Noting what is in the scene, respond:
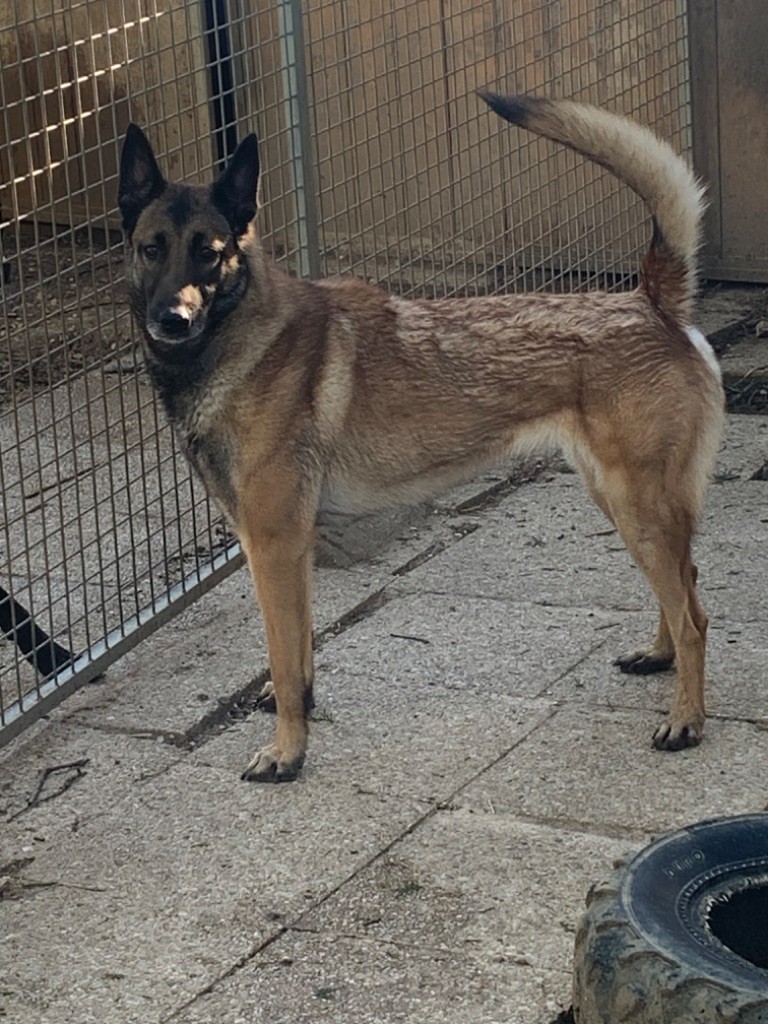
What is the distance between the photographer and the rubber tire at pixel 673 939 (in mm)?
2533

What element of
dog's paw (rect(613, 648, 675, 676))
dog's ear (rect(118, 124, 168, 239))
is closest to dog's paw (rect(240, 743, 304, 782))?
dog's paw (rect(613, 648, 675, 676))

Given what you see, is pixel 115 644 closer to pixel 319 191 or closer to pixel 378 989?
pixel 378 989

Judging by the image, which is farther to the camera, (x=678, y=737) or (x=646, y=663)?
(x=646, y=663)

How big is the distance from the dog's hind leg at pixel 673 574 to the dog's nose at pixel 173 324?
48.9 inches

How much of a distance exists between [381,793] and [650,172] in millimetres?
1877

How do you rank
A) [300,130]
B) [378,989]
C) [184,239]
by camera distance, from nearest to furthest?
[378,989]
[184,239]
[300,130]

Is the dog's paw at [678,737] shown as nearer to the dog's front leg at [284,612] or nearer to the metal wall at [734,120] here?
the dog's front leg at [284,612]

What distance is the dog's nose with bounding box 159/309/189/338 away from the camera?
13.3 ft

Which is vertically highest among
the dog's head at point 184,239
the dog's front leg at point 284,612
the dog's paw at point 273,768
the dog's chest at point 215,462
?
the dog's head at point 184,239

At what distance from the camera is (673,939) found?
2666mm

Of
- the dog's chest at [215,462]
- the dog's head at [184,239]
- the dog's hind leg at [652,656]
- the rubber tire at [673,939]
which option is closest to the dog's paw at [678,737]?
the dog's hind leg at [652,656]

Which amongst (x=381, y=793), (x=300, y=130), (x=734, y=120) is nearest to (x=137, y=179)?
(x=300, y=130)

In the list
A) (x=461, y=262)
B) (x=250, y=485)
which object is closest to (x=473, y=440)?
(x=250, y=485)

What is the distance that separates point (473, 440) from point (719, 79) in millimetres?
4452
